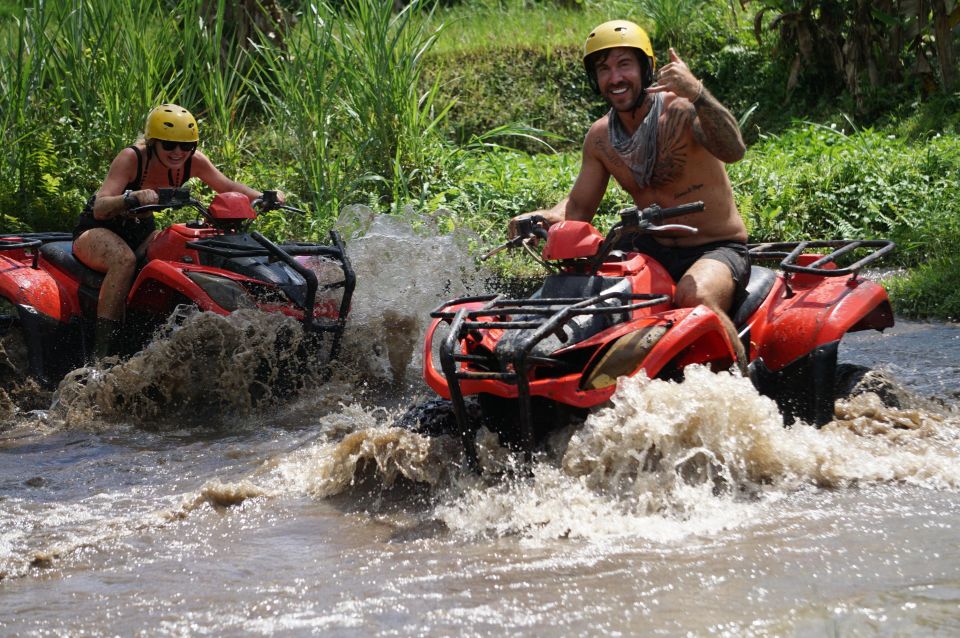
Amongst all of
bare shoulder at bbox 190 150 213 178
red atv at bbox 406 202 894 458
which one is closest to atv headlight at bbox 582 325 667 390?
red atv at bbox 406 202 894 458

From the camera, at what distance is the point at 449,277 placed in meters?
7.47

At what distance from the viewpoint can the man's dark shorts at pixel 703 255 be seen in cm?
499

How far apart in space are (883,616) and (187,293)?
14.2 ft

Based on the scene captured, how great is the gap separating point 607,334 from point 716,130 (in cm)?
110

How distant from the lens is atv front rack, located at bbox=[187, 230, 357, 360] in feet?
21.2

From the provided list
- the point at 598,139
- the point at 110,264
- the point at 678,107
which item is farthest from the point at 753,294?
the point at 110,264

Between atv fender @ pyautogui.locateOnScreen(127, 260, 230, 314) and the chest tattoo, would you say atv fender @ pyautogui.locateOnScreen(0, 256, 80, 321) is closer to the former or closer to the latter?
atv fender @ pyautogui.locateOnScreen(127, 260, 230, 314)

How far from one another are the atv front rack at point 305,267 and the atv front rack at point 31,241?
3.49 feet

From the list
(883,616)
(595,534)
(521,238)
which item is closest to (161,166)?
(521,238)

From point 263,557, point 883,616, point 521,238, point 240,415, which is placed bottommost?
point 240,415

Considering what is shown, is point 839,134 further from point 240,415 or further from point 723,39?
point 240,415

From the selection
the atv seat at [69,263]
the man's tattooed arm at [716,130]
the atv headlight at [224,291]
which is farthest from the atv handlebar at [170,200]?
the man's tattooed arm at [716,130]

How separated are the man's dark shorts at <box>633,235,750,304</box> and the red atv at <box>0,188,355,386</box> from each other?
6.63ft

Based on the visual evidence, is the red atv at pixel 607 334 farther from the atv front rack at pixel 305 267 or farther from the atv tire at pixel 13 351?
Result: the atv tire at pixel 13 351
